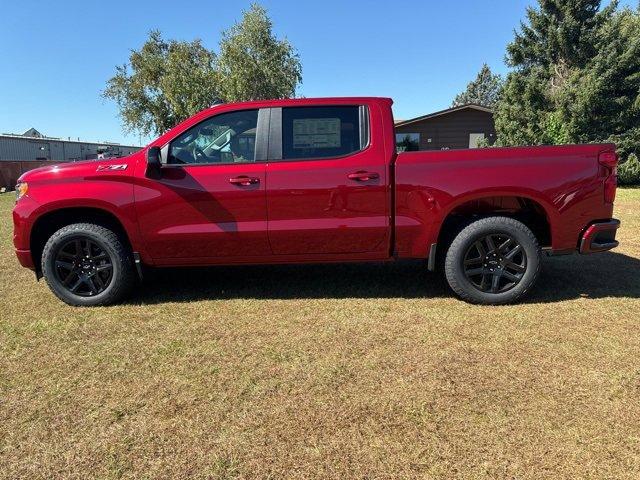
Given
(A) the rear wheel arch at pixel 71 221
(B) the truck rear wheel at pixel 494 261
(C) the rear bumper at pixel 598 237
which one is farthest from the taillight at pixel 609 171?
(A) the rear wheel arch at pixel 71 221

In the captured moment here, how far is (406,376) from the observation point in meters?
2.97

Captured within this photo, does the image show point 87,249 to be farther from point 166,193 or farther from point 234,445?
point 234,445

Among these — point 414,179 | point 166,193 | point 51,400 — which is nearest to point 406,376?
point 414,179

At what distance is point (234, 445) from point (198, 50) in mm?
41335

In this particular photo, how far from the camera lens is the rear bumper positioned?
13.6 ft

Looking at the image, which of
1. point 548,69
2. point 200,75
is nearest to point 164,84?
point 200,75

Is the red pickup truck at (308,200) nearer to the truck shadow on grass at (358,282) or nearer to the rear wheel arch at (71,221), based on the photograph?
the rear wheel arch at (71,221)

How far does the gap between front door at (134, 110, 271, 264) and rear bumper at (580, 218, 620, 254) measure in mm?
2841

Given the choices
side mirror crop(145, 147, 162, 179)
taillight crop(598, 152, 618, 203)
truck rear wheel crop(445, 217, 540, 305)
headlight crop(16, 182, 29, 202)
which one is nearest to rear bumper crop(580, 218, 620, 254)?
taillight crop(598, 152, 618, 203)

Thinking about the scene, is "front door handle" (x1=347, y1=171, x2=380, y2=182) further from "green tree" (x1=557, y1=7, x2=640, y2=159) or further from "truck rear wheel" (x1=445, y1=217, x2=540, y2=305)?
"green tree" (x1=557, y1=7, x2=640, y2=159)

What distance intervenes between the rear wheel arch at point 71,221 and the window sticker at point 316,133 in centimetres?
181

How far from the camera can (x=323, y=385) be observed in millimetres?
2879

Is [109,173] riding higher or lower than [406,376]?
higher

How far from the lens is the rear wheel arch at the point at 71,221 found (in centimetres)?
434
